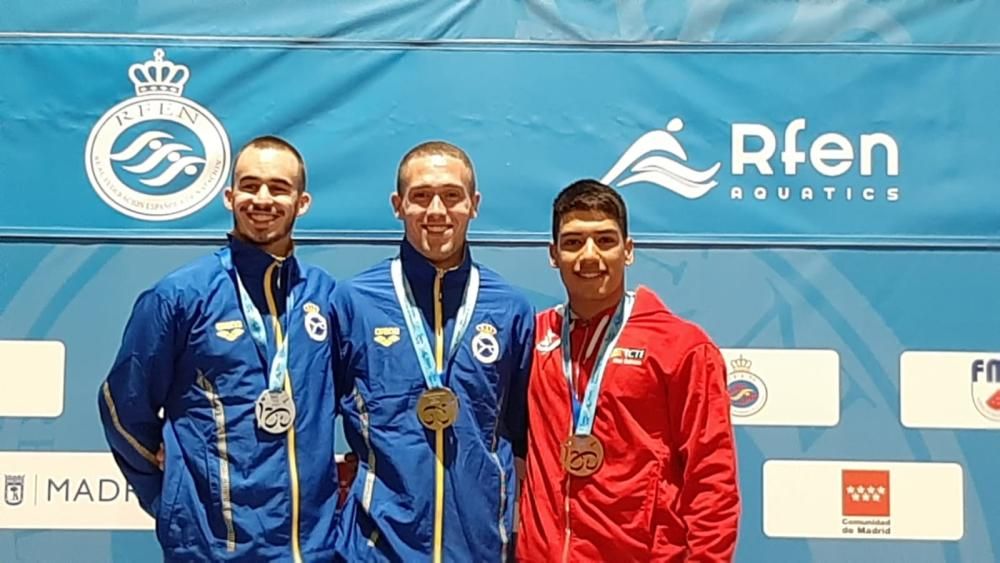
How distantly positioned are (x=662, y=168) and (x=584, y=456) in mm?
1276

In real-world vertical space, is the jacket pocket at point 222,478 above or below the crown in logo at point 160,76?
below

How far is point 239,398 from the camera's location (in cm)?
219

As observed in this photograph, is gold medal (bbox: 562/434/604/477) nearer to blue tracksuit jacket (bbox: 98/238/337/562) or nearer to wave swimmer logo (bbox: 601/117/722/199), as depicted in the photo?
blue tracksuit jacket (bbox: 98/238/337/562)

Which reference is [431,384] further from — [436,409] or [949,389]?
[949,389]

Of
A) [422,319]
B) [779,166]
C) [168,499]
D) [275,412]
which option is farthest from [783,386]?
[168,499]

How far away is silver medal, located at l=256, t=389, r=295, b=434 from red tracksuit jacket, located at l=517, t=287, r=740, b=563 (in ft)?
1.79

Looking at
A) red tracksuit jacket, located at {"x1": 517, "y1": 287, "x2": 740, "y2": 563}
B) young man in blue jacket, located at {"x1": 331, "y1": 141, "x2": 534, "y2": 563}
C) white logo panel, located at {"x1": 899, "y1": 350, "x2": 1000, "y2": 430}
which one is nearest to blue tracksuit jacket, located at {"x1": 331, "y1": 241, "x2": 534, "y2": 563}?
young man in blue jacket, located at {"x1": 331, "y1": 141, "x2": 534, "y2": 563}

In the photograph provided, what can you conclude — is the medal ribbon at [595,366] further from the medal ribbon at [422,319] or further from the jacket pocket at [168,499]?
the jacket pocket at [168,499]

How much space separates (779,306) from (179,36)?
2.03 metres

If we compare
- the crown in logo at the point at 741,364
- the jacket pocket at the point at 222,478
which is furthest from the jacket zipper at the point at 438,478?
the crown in logo at the point at 741,364

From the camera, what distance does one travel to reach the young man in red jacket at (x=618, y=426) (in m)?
2.15

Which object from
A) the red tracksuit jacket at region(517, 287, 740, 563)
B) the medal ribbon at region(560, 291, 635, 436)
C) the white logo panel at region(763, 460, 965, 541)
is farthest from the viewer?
the white logo panel at region(763, 460, 965, 541)

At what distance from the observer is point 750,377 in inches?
125

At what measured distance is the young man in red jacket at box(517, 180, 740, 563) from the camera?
215 cm
